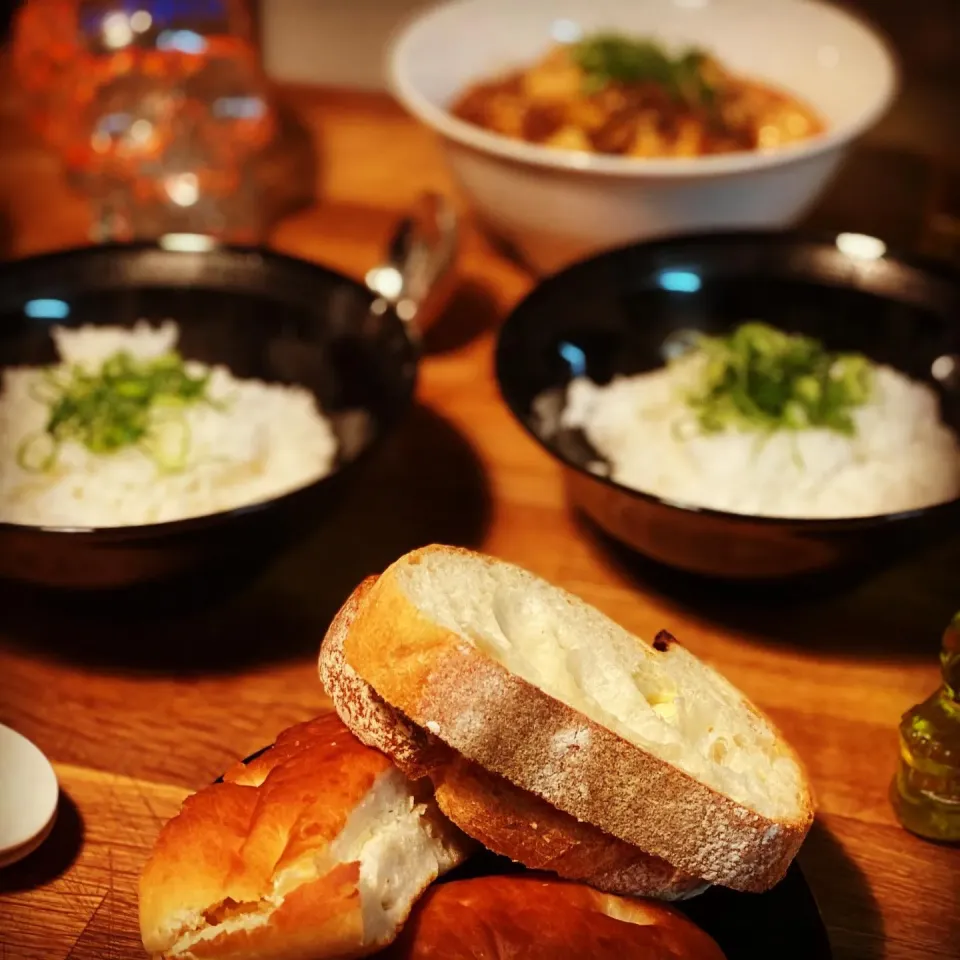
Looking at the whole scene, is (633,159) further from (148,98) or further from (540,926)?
(540,926)

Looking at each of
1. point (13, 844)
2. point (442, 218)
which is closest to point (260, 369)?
point (442, 218)

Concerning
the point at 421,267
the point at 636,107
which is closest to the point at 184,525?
the point at 421,267

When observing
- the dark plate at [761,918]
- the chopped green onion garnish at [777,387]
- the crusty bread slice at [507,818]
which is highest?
the chopped green onion garnish at [777,387]

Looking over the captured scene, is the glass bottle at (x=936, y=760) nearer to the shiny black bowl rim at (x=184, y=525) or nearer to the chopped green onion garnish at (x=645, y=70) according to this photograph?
the shiny black bowl rim at (x=184, y=525)

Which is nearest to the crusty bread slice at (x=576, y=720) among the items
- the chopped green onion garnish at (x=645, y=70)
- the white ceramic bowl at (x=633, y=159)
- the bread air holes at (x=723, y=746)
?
the bread air holes at (x=723, y=746)

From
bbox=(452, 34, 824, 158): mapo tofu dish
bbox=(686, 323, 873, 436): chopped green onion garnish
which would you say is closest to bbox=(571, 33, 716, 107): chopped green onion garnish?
bbox=(452, 34, 824, 158): mapo tofu dish

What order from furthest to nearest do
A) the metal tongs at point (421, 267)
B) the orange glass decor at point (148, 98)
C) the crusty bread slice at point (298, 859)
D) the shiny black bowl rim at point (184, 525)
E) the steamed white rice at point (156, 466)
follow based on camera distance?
the orange glass decor at point (148, 98) → the metal tongs at point (421, 267) → the steamed white rice at point (156, 466) → the shiny black bowl rim at point (184, 525) → the crusty bread slice at point (298, 859)
